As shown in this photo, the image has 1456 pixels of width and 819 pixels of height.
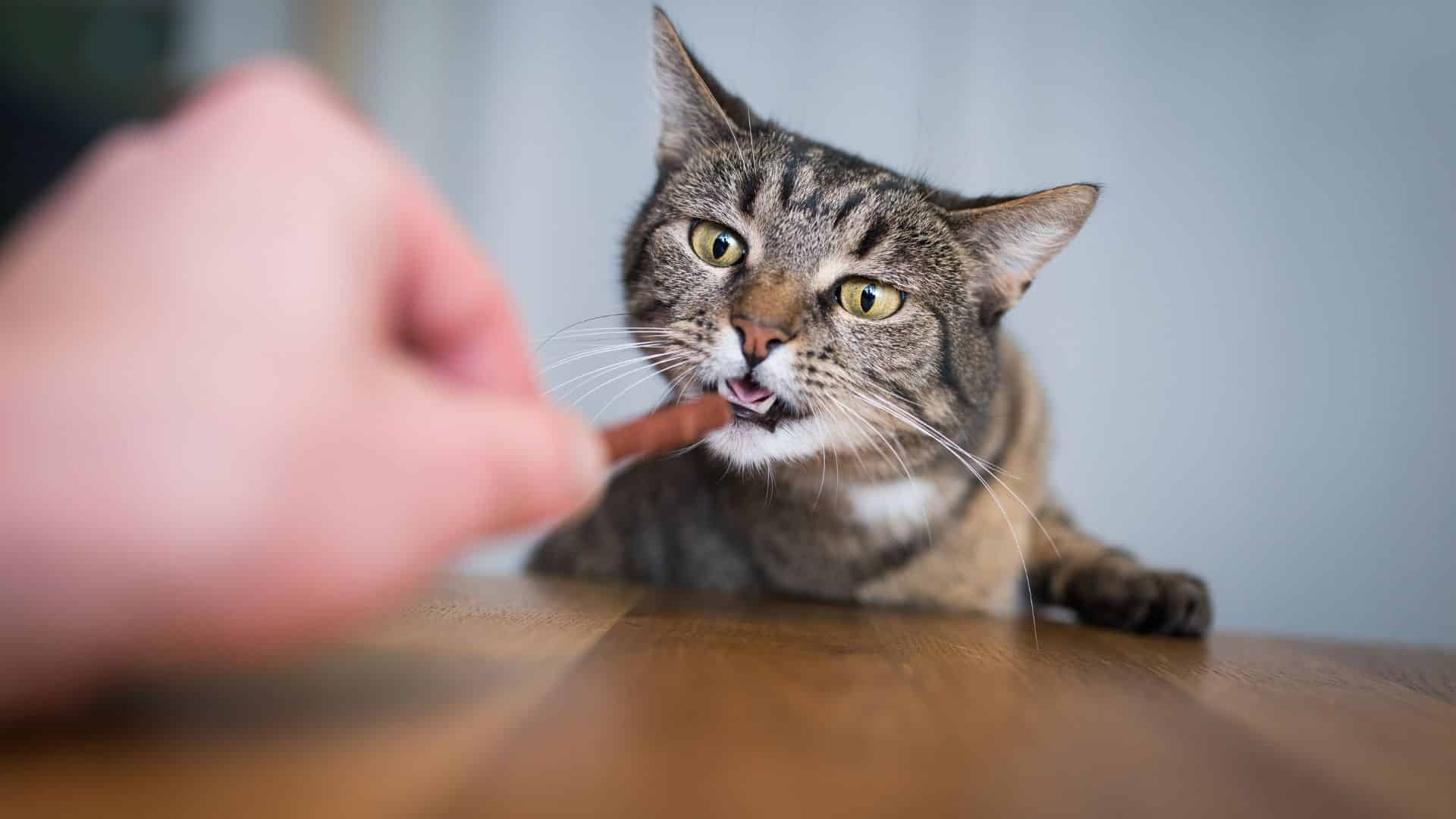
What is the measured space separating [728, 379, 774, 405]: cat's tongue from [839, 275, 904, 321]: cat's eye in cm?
15

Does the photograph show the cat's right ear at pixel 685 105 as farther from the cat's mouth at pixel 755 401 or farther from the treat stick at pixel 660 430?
the treat stick at pixel 660 430

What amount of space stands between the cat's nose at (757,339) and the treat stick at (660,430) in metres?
0.23

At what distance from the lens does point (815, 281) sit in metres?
0.99

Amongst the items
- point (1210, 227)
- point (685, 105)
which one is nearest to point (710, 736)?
point (685, 105)

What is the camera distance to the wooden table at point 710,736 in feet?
1.01

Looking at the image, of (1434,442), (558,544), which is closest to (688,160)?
(558,544)

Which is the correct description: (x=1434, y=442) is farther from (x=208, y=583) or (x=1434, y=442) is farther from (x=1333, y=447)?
(x=208, y=583)

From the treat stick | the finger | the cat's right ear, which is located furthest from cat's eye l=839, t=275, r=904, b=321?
the finger

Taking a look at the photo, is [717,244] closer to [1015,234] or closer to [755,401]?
[755,401]

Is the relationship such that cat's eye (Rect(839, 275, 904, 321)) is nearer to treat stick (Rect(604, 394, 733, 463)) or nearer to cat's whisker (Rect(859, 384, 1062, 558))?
cat's whisker (Rect(859, 384, 1062, 558))

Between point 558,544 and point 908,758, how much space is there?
37.8 inches

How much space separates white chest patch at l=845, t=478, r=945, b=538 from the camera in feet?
3.56

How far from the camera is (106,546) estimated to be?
280 millimetres

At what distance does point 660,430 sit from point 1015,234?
2.07ft
